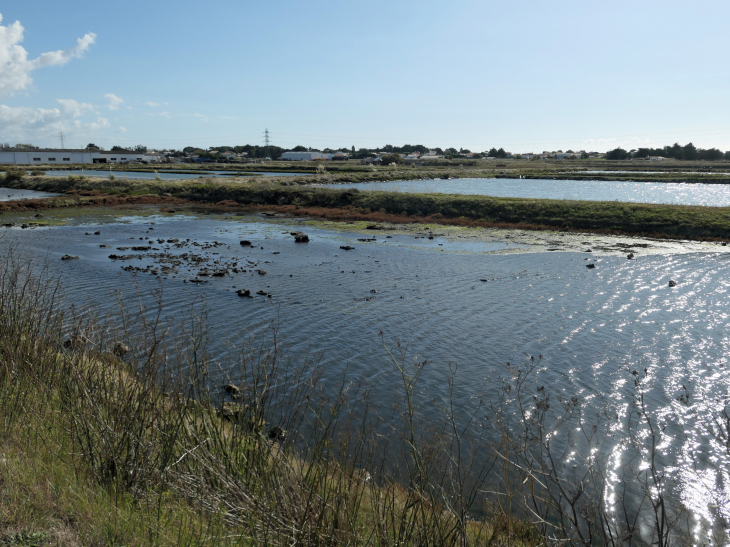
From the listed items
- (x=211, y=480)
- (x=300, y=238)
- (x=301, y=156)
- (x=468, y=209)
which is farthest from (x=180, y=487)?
(x=301, y=156)

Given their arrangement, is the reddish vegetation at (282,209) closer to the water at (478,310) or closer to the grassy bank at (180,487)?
the water at (478,310)

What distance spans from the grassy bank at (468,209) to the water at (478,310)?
28.5 feet

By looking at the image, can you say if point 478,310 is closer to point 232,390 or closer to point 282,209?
point 232,390

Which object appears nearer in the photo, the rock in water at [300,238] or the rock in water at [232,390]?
the rock in water at [232,390]

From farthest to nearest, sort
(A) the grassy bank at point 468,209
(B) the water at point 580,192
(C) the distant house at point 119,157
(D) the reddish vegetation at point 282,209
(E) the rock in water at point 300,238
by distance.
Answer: (C) the distant house at point 119,157 < (B) the water at point 580,192 < (D) the reddish vegetation at point 282,209 < (A) the grassy bank at point 468,209 < (E) the rock in water at point 300,238

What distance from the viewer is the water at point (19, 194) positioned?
6181 centimetres

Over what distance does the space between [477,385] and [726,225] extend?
3462 centimetres

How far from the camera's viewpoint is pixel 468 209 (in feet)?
154

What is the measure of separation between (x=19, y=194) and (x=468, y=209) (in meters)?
60.7

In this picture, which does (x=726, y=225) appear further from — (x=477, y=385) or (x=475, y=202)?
(x=477, y=385)

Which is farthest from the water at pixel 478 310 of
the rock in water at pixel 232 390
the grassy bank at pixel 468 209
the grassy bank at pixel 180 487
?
the grassy bank at pixel 468 209

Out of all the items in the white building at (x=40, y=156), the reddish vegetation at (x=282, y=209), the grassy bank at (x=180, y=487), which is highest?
the white building at (x=40, y=156)

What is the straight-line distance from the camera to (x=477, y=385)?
11.9m

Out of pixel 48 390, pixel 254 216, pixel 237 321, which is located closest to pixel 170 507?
pixel 48 390
